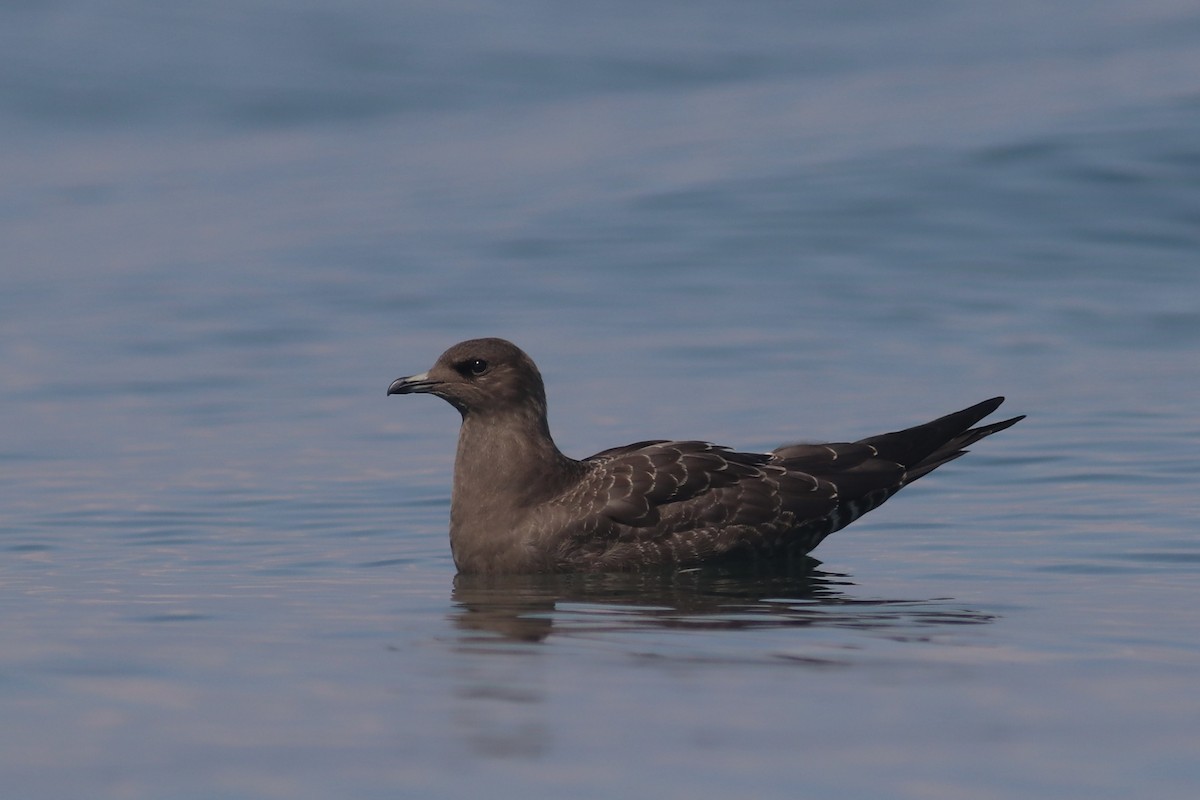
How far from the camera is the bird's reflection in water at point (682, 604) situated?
872cm

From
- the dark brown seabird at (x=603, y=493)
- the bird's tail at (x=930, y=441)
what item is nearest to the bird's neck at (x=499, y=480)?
the dark brown seabird at (x=603, y=493)

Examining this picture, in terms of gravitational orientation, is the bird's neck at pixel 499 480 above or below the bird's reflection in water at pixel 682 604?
above

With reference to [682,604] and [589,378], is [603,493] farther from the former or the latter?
[589,378]

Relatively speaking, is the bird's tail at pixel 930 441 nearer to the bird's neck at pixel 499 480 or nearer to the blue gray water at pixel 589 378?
the blue gray water at pixel 589 378

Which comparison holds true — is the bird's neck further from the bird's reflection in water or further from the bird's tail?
the bird's tail

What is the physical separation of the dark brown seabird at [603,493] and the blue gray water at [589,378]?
0.32 m

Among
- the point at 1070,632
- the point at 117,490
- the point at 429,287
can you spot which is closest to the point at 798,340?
the point at 429,287

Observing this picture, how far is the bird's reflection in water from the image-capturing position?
872 cm

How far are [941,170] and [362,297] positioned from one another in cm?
829

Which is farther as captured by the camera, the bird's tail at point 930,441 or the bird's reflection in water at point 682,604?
the bird's tail at point 930,441

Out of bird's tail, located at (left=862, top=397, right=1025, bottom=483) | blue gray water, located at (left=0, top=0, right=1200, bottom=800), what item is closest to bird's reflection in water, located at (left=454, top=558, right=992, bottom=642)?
blue gray water, located at (left=0, top=0, right=1200, bottom=800)

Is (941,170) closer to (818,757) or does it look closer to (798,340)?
(798,340)

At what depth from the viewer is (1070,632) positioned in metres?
8.36

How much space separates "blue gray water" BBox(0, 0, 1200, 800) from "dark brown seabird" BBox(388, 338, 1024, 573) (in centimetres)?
32
